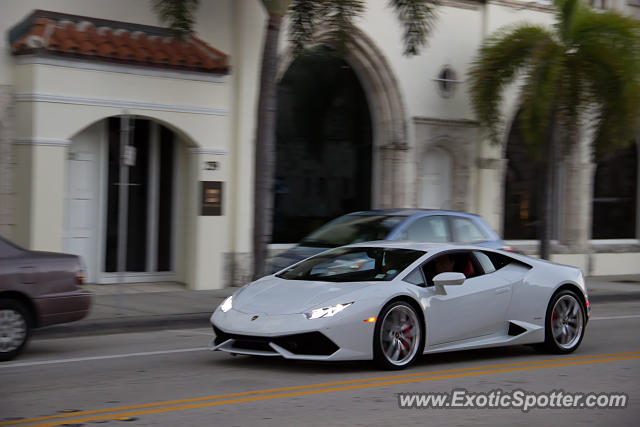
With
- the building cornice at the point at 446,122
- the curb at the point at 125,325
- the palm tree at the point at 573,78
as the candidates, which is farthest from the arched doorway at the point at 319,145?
the curb at the point at 125,325

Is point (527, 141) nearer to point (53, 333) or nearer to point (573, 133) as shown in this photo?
point (573, 133)

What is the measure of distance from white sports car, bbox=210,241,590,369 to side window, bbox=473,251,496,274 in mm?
14

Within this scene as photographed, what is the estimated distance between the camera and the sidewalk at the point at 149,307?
11875mm

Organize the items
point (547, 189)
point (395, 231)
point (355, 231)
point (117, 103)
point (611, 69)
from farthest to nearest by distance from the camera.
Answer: point (547, 189)
point (611, 69)
point (117, 103)
point (355, 231)
point (395, 231)

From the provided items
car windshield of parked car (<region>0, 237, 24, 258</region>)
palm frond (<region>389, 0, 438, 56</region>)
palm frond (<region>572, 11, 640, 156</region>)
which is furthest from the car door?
palm frond (<region>572, 11, 640, 156</region>)

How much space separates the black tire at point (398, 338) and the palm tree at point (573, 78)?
10.8m

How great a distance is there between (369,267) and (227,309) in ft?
4.60

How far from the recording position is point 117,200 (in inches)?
663

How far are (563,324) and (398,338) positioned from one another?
7.82 ft

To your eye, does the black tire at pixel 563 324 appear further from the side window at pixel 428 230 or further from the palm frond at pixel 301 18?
the palm frond at pixel 301 18

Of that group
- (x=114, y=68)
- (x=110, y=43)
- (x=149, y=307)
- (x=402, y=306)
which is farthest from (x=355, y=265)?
(x=110, y=43)

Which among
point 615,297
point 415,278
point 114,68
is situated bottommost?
point 615,297

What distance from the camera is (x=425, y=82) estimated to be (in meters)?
20.5

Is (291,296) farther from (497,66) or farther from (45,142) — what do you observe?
(497,66)
